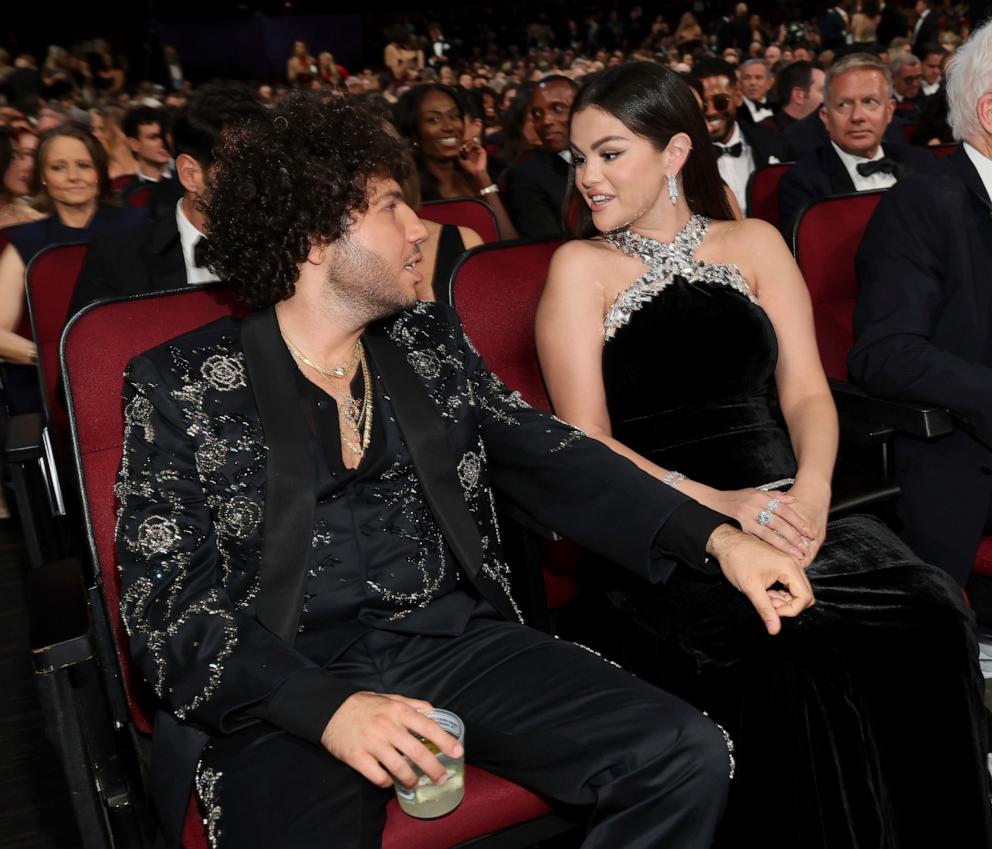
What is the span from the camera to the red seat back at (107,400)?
1.73 meters

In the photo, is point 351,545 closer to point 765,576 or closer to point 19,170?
point 765,576

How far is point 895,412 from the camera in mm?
1982

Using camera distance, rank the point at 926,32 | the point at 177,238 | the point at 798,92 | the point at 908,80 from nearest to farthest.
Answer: the point at 177,238
the point at 798,92
the point at 908,80
the point at 926,32

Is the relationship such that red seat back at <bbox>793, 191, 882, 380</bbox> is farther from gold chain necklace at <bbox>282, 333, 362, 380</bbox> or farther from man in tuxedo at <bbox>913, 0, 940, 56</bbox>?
man in tuxedo at <bbox>913, 0, 940, 56</bbox>

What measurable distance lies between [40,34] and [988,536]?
67.5 ft

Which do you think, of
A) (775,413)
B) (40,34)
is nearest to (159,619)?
(775,413)

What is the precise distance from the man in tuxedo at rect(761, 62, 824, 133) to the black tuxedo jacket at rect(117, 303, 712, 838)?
517 cm

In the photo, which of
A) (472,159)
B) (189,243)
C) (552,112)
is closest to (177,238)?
(189,243)

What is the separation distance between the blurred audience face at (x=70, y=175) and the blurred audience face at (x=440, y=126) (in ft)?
3.59

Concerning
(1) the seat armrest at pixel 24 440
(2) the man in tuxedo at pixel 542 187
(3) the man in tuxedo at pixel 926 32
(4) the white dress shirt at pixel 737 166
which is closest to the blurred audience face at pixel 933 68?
(3) the man in tuxedo at pixel 926 32

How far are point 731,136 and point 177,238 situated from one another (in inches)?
120

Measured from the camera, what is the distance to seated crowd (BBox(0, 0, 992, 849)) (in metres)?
1.38

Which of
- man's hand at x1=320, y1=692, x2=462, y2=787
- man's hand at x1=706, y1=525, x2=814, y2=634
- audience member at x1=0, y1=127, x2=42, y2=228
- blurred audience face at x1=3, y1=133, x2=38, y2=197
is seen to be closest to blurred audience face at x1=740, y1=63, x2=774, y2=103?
audience member at x1=0, y1=127, x2=42, y2=228

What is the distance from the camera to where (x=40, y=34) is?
19.4 meters
